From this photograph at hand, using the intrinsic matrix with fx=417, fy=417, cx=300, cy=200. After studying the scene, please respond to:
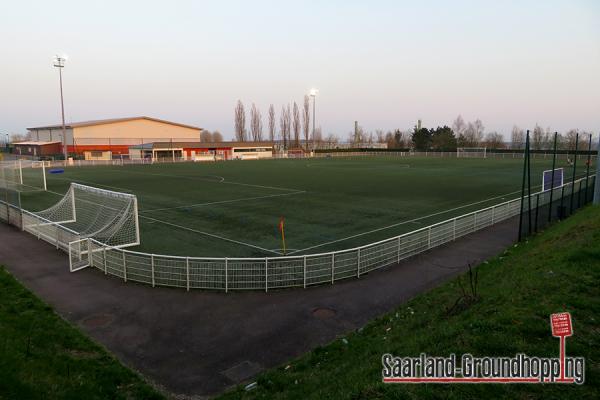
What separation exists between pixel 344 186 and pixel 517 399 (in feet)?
113

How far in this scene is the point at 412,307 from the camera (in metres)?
10.6

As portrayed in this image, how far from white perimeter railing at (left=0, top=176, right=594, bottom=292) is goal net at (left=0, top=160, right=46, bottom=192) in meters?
9.44

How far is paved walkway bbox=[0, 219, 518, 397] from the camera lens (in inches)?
321

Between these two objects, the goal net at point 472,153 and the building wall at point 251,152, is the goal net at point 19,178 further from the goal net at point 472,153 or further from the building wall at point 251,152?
the goal net at point 472,153

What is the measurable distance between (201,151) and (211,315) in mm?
84583

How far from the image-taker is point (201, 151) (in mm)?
91562

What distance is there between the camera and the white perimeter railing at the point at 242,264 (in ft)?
39.9

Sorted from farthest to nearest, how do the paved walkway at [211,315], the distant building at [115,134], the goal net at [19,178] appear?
the distant building at [115,134] < the goal net at [19,178] < the paved walkway at [211,315]

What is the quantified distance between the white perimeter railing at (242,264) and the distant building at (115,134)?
8359cm

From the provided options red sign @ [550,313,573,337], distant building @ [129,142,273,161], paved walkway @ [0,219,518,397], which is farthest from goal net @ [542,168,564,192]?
distant building @ [129,142,273,161]

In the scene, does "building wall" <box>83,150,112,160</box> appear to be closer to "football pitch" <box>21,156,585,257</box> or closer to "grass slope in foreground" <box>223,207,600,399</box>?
"football pitch" <box>21,156,585,257</box>

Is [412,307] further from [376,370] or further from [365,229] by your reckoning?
[365,229]

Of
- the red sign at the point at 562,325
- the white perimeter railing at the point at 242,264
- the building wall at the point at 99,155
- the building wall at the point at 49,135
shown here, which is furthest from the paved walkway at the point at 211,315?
the building wall at the point at 49,135

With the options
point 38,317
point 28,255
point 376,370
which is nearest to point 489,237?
point 376,370
